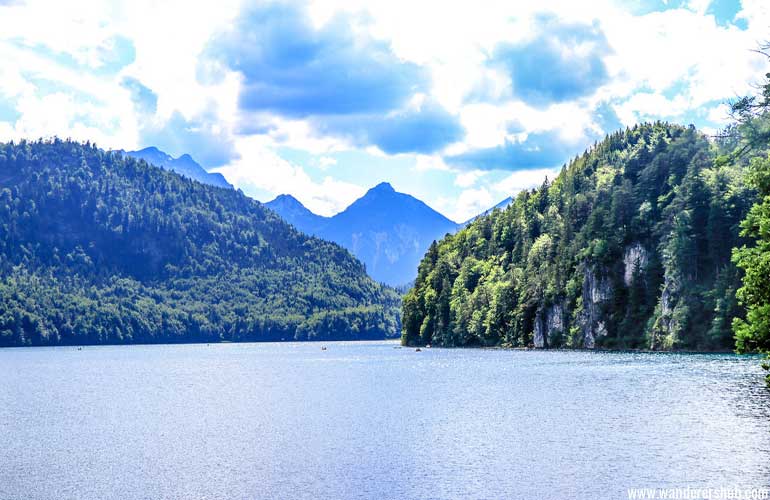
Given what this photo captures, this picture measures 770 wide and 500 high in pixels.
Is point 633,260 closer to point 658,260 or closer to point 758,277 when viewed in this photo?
point 658,260

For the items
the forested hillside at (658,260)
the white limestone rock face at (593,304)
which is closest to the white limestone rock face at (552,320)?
the forested hillside at (658,260)

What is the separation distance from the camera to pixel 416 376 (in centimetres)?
11825

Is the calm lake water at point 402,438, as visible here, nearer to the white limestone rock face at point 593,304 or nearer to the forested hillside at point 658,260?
the forested hillside at point 658,260

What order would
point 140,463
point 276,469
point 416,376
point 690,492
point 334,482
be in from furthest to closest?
point 416,376 → point 140,463 → point 276,469 → point 334,482 → point 690,492

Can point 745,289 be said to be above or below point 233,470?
above

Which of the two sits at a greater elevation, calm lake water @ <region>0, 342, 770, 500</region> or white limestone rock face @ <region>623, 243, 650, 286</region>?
white limestone rock face @ <region>623, 243, 650, 286</region>

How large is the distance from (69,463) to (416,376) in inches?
2808

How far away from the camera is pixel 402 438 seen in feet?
189

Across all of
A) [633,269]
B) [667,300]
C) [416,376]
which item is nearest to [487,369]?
[416,376]

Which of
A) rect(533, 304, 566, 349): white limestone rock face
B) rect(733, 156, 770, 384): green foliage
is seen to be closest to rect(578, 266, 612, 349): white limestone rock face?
rect(533, 304, 566, 349): white limestone rock face

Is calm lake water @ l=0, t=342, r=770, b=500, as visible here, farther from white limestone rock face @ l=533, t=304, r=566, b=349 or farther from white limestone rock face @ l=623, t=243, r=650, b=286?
white limestone rock face @ l=533, t=304, r=566, b=349

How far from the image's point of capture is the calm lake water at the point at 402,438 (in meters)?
42.2

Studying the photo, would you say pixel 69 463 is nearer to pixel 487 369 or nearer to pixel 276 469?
pixel 276 469

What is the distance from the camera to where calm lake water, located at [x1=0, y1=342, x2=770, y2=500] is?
4225 centimetres
